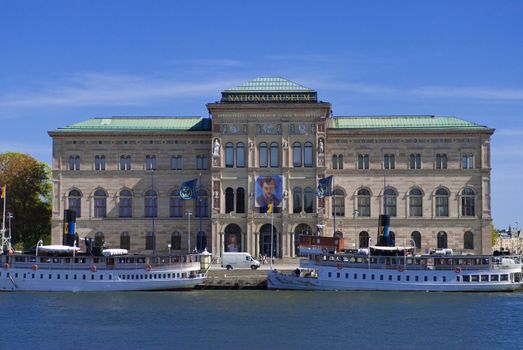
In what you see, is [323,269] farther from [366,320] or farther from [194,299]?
[366,320]

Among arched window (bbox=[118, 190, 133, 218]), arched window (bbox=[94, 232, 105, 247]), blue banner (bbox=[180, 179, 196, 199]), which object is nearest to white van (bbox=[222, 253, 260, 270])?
blue banner (bbox=[180, 179, 196, 199])

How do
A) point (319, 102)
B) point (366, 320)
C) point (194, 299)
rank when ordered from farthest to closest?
1. point (319, 102)
2. point (194, 299)
3. point (366, 320)

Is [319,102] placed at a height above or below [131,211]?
above

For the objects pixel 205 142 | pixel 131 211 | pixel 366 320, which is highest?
pixel 205 142

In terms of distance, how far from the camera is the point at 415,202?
127250mm

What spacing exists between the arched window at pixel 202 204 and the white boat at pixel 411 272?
29.1 m

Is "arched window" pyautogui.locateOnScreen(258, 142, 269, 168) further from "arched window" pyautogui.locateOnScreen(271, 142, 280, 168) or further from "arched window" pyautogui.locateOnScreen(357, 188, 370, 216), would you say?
"arched window" pyautogui.locateOnScreen(357, 188, 370, 216)

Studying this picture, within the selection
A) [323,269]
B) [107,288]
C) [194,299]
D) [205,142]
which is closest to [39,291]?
[107,288]

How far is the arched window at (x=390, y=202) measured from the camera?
127 metres

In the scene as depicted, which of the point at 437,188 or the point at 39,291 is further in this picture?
the point at 437,188

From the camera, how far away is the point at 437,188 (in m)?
127

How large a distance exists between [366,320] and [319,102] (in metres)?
50.2

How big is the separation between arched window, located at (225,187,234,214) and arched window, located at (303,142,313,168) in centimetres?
943

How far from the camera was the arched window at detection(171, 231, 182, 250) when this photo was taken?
420 feet
